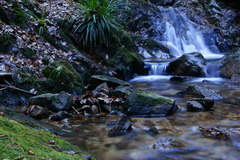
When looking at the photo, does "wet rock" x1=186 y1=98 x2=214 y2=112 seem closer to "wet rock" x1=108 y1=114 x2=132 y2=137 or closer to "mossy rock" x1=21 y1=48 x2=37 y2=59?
"wet rock" x1=108 y1=114 x2=132 y2=137

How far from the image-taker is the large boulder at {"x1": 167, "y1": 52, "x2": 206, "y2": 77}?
9.38m

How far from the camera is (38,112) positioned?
3.42m

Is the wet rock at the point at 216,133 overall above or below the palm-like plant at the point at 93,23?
below

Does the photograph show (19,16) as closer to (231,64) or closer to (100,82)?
(100,82)

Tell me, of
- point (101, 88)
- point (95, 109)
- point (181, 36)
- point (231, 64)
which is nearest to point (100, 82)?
point (101, 88)

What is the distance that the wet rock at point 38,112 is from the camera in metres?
3.39

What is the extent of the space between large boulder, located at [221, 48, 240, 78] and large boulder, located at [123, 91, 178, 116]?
5.72 m

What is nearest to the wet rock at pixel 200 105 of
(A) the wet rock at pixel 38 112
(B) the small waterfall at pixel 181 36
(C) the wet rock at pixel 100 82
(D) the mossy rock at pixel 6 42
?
(C) the wet rock at pixel 100 82

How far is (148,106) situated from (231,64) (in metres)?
6.39

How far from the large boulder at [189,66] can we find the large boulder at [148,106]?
5966mm

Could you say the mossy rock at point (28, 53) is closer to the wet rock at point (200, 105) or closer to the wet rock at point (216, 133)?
the wet rock at point (200, 105)

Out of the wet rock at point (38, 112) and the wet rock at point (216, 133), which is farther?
the wet rock at point (38, 112)

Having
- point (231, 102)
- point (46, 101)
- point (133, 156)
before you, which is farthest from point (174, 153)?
point (231, 102)

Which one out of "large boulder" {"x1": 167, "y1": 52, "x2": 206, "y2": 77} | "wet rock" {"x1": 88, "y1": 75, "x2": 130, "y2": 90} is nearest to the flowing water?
"wet rock" {"x1": 88, "y1": 75, "x2": 130, "y2": 90}
